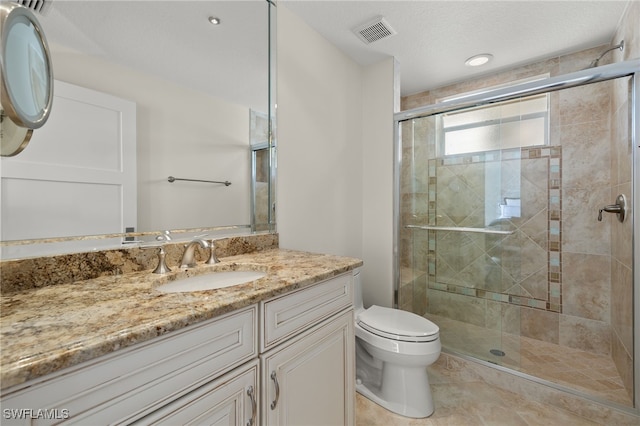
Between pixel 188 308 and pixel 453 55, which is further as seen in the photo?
pixel 453 55

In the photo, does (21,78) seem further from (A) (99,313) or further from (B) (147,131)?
(A) (99,313)

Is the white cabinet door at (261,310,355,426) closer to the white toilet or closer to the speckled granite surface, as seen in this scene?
the white toilet

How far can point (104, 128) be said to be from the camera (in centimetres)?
96

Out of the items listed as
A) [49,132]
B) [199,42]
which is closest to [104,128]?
Result: [49,132]

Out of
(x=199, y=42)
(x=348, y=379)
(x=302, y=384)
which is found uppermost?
(x=199, y=42)

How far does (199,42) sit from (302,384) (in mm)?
1508

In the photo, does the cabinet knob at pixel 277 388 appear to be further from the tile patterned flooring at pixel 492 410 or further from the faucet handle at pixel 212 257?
the tile patterned flooring at pixel 492 410

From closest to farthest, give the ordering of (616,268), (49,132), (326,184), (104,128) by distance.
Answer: (49,132)
(104,128)
(616,268)
(326,184)

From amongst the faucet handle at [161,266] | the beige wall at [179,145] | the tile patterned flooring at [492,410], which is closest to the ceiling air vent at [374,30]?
the beige wall at [179,145]

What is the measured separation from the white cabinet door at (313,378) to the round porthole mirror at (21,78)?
3.03ft

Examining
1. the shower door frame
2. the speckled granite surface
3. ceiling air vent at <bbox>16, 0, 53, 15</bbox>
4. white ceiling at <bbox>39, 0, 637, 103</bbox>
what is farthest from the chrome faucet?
the shower door frame

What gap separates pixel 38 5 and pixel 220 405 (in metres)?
1.30

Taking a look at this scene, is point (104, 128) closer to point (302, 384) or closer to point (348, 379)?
point (302, 384)

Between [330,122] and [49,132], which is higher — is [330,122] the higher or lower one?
the higher one
